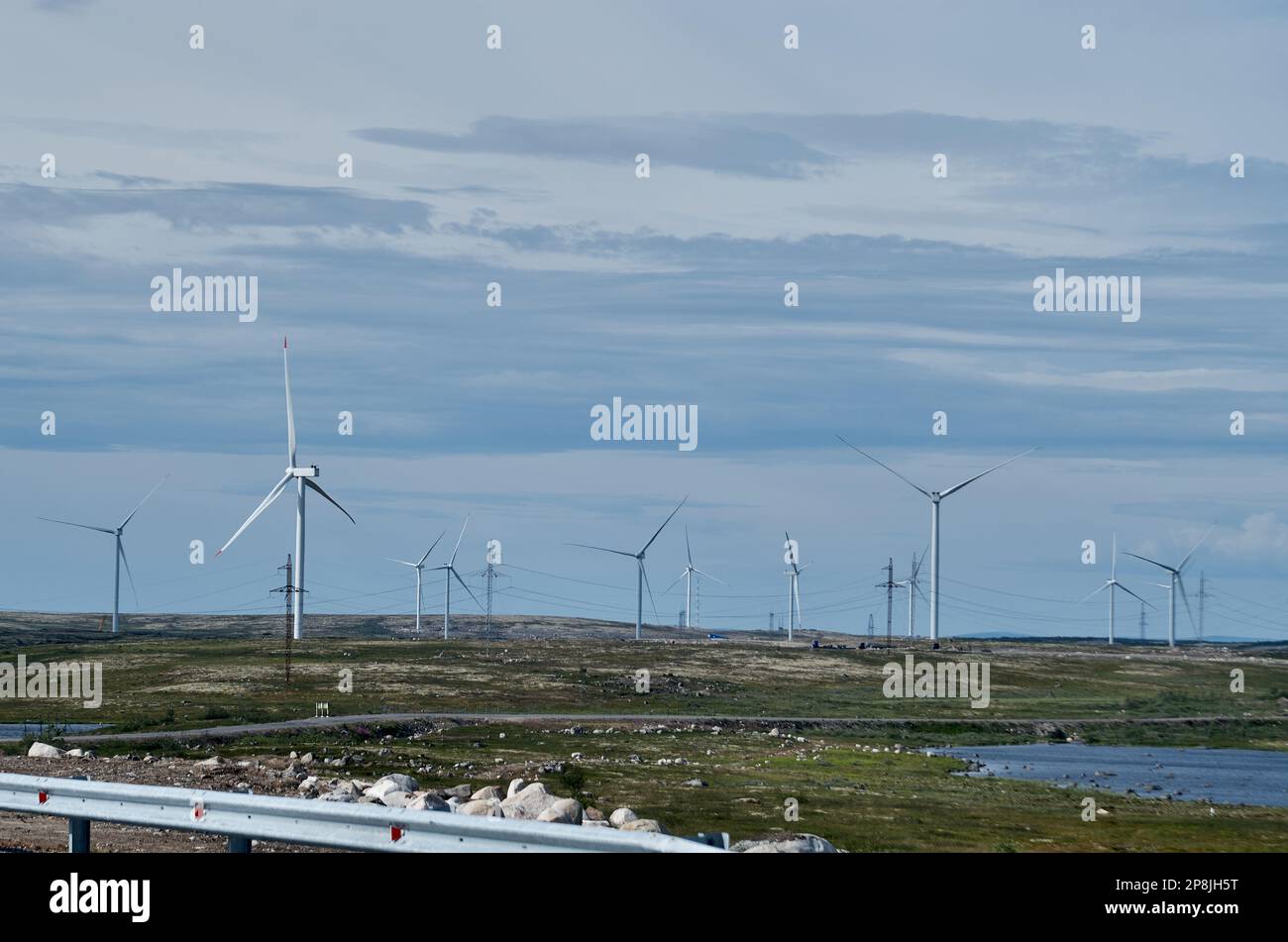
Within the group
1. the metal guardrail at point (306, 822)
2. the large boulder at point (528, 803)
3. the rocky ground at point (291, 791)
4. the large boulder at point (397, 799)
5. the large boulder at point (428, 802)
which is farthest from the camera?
the large boulder at point (397, 799)

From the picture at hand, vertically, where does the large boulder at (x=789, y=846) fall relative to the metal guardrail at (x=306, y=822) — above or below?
below

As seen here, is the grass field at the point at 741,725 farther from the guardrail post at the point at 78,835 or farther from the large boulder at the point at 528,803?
the guardrail post at the point at 78,835

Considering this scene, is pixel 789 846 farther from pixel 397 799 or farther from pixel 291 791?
pixel 291 791

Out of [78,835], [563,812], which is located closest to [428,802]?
[563,812]

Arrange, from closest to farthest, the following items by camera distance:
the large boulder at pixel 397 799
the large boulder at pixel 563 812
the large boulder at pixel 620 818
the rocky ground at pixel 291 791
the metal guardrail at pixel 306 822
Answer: the metal guardrail at pixel 306 822 < the rocky ground at pixel 291 791 < the large boulder at pixel 563 812 < the large boulder at pixel 620 818 < the large boulder at pixel 397 799

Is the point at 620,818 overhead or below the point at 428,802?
below

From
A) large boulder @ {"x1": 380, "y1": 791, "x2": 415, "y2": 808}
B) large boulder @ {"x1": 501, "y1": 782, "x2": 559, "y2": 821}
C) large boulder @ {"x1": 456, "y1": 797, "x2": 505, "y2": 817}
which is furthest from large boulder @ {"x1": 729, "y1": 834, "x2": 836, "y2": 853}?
large boulder @ {"x1": 380, "y1": 791, "x2": 415, "y2": 808}

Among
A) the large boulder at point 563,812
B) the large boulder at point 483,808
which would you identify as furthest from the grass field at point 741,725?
the large boulder at point 483,808
